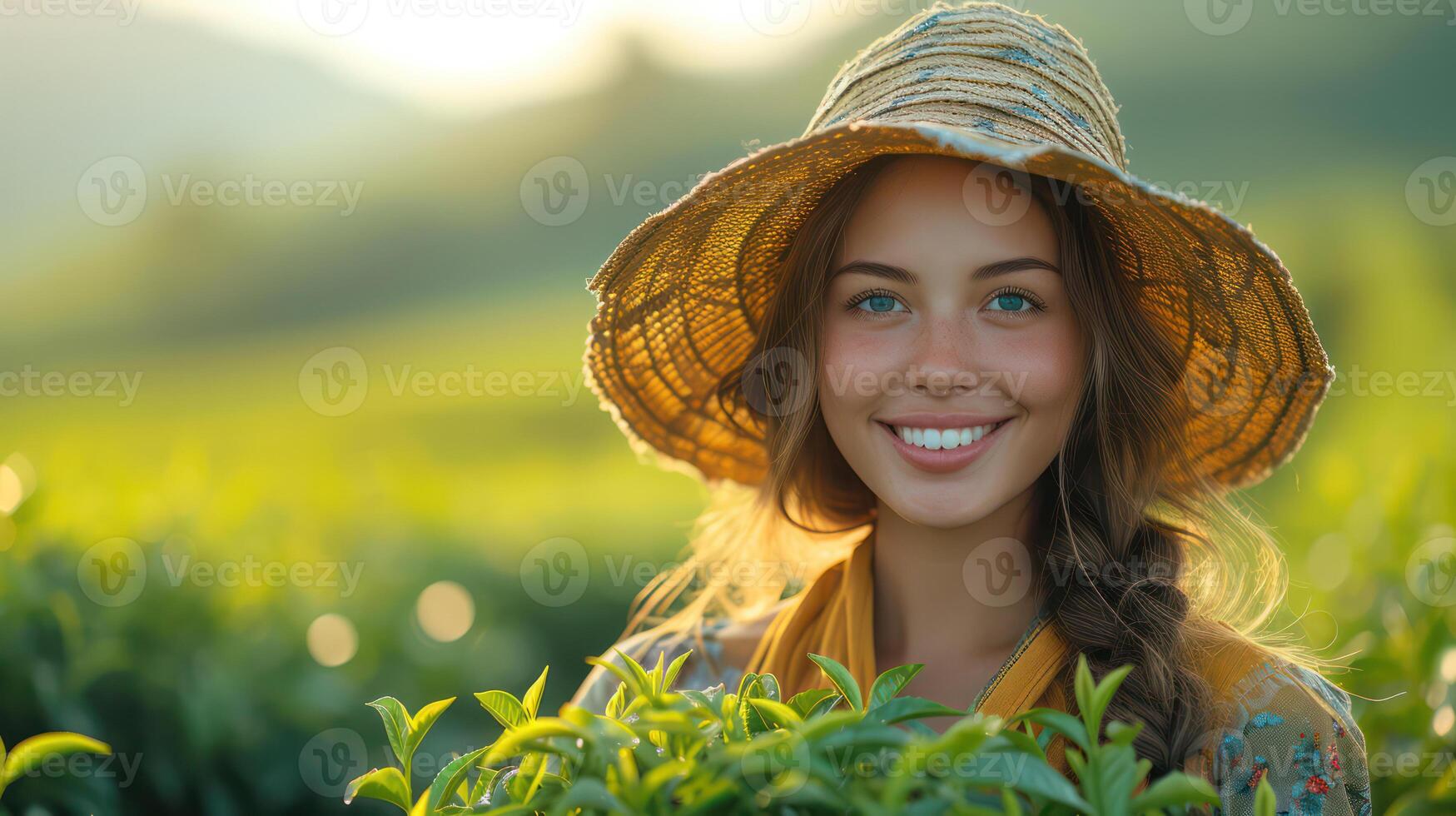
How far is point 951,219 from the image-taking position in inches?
63.8

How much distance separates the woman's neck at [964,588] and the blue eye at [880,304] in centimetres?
42

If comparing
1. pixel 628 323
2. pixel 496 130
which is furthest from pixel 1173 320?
pixel 496 130

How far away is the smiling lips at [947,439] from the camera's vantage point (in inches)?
65.6

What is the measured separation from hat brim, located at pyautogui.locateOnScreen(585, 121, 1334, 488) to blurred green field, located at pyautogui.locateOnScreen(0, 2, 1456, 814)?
0.87 feet

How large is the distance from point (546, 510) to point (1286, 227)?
7459 millimetres

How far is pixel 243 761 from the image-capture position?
2201 millimetres

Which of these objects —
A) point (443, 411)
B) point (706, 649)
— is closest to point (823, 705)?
point (706, 649)

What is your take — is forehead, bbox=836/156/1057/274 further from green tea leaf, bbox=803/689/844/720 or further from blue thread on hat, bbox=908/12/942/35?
green tea leaf, bbox=803/689/844/720

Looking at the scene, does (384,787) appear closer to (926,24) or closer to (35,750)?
(35,750)

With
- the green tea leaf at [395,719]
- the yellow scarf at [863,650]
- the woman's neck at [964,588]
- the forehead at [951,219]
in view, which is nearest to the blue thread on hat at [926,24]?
the forehead at [951,219]

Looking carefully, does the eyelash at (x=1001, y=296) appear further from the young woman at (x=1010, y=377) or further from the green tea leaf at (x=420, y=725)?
the green tea leaf at (x=420, y=725)

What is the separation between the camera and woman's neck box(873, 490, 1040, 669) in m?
1.89

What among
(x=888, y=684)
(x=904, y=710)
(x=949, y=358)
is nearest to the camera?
(x=904, y=710)

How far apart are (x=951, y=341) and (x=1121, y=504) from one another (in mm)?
435
